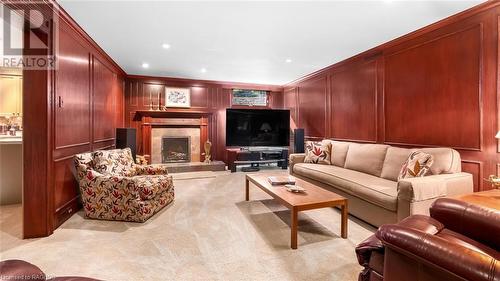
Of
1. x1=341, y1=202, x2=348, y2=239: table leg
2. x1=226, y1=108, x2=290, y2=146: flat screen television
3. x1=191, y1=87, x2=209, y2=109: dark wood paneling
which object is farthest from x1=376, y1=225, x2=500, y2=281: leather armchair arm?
x1=191, y1=87, x2=209, y2=109: dark wood paneling

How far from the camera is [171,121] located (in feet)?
19.4

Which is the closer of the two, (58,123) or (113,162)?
(58,123)

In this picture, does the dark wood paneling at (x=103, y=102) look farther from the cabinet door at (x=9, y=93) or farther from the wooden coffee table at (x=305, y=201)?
the wooden coffee table at (x=305, y=201)

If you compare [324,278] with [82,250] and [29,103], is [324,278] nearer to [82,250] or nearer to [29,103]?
[82,250]

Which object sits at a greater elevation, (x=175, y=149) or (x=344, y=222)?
(x=175, y=149)

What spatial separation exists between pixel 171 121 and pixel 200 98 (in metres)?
1.01

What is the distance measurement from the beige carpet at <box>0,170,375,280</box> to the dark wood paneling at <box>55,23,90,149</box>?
3.66ft

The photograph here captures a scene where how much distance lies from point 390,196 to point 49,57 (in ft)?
12.9

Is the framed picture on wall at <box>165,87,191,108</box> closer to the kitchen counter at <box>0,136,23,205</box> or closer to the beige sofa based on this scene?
the kitchen counter at <box>0,136,23,205</box>

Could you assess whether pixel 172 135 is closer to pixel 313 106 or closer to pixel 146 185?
pixel 146 185

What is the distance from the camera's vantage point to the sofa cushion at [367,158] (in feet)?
11.0

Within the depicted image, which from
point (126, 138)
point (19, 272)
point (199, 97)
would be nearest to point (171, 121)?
point (199, 97)

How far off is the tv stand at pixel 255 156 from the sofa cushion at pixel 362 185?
7.55ft

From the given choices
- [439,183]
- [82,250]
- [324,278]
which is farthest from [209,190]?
[439,183]
